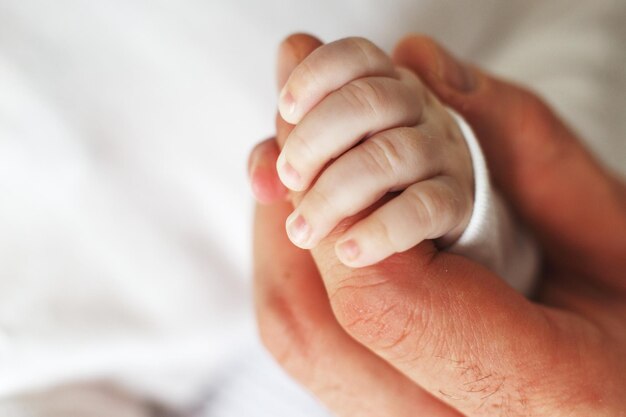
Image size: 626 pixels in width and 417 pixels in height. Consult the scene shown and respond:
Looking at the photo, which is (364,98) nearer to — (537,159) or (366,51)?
(366,51)

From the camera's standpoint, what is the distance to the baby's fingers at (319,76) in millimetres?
500

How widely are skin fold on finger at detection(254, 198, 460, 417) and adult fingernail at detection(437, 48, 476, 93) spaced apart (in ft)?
0.77

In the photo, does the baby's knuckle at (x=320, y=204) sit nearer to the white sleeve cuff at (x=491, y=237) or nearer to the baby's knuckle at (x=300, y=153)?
the baby's knuckle at (x=300, y=153)

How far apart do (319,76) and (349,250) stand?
14 cm

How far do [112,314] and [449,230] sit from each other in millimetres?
448

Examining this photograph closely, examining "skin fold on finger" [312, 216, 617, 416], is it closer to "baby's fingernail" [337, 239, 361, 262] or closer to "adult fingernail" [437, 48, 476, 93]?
"baby's fingernail" [337, 239, 361, 262]

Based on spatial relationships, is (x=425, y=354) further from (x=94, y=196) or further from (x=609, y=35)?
(x=609, y=35)

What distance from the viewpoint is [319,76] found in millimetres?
500

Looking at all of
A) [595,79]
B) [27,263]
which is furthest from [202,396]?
[595,79]

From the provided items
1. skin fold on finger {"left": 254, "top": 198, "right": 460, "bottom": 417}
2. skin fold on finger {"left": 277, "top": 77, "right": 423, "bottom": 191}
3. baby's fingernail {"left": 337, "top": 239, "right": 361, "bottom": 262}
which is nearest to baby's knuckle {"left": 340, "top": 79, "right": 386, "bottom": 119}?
skin fold on finger {"left": 277, "top": 77, "right": 423, "bottom": 191}

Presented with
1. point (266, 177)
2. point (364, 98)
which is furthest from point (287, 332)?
point (364, 98)

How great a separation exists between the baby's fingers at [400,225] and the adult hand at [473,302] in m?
0.03

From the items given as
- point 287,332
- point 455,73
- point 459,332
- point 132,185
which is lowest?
point 459,332

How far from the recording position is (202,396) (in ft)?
2.77
